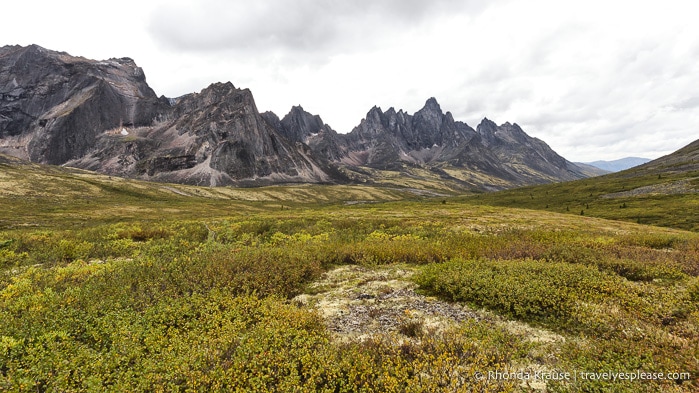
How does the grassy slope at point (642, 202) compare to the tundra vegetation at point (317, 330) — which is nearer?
the tundra vegetation at point (317, 330)

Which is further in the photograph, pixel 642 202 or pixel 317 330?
pixel 642 202

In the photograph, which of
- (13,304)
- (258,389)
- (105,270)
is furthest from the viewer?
(105,270)

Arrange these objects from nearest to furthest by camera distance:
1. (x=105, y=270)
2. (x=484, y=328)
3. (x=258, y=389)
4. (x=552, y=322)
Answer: (x=258, y=389) < (x=484, y=328) < (x=552, y=322) < (x=105, y=270)

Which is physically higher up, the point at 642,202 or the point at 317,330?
the point at 642,202

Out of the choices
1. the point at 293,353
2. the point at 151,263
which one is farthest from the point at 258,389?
the point at 151,263

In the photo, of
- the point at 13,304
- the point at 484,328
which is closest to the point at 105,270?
the point at 13,304

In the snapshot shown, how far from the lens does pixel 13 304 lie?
10992 mm

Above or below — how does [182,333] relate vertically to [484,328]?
below

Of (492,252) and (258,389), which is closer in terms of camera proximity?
(258,389)

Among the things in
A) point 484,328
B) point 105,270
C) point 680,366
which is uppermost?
point 680,366

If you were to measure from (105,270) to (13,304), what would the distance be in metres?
4.45

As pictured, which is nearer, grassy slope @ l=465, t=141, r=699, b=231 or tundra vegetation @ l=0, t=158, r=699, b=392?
tundra vegetation @ l=0, t=158, r=699, b=392

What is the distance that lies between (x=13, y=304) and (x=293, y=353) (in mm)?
11195

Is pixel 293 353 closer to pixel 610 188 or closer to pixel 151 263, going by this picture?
pixel 151 263
